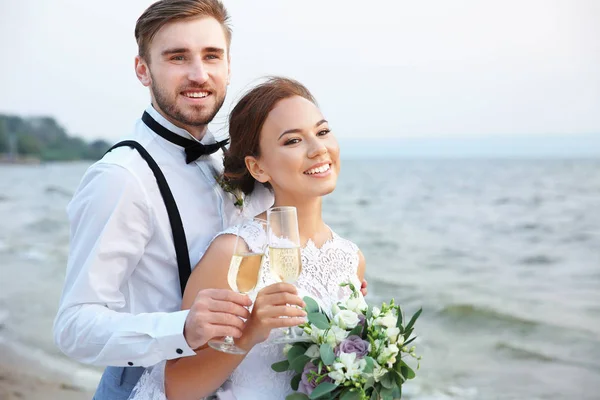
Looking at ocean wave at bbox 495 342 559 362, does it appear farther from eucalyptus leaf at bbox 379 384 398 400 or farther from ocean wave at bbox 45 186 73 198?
ocean wave at bbox 45 186 73 198

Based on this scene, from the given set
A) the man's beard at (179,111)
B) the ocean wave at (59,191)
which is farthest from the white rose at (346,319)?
the ocean wave at (59,191)

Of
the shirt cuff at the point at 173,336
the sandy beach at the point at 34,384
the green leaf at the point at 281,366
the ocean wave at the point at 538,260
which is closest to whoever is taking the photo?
the shirt cuff at the point at 173,336

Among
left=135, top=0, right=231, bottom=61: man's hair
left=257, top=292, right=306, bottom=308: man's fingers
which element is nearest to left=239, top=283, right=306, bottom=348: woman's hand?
left=257, top=292, right=306, bottom=308: man's fingers

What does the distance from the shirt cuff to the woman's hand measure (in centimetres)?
27

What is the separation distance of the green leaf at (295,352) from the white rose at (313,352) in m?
0.05

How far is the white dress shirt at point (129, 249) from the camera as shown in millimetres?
2619

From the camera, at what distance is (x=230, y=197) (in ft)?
10.9

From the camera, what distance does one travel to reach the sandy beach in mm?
8341

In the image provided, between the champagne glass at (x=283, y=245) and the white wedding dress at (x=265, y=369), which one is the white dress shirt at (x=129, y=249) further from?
the champagne glass at (x=283, y=245)

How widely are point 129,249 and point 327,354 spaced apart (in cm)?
92

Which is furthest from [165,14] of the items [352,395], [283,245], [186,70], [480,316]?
[480,316]

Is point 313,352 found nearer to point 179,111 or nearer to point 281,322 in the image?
point 281,322

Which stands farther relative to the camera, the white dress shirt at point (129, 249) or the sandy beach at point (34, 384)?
the sandy beach at point (34, 384)

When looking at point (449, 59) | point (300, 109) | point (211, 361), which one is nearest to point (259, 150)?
point (300, 109)
